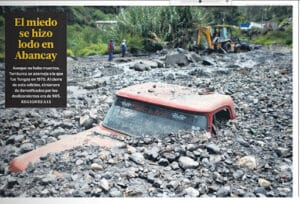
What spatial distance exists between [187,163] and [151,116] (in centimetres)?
58

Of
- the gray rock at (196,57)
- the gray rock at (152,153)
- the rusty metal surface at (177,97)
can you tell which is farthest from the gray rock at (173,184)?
the gray rock at (196,57)

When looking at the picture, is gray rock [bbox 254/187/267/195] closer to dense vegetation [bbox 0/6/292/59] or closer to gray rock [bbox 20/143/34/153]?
dense vegetation [bbox 0/6/292/59]

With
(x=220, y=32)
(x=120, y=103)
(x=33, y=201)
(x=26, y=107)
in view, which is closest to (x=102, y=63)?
(x=120, y=103)

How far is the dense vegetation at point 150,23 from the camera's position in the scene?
4281 millimetres

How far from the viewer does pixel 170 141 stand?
4.16 meters

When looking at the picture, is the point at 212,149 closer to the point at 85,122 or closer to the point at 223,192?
the point at 223,192

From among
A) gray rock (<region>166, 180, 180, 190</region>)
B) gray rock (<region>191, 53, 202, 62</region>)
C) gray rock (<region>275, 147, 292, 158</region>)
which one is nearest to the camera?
gray rock (<region>166, 180, 180, 190</region>)

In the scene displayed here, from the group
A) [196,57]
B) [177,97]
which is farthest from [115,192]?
[196,57]

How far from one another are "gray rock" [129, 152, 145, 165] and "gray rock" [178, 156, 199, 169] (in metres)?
0.36

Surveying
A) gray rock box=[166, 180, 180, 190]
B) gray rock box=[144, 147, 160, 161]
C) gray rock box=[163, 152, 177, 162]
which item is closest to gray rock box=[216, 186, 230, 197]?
gray rock box=[166, 180, 180, 190]

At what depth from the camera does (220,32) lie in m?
4.43

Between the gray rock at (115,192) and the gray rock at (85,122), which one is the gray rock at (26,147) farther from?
the gray rock at (115,192)

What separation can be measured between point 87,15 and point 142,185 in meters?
1.77

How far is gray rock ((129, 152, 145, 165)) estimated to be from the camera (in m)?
4.11
